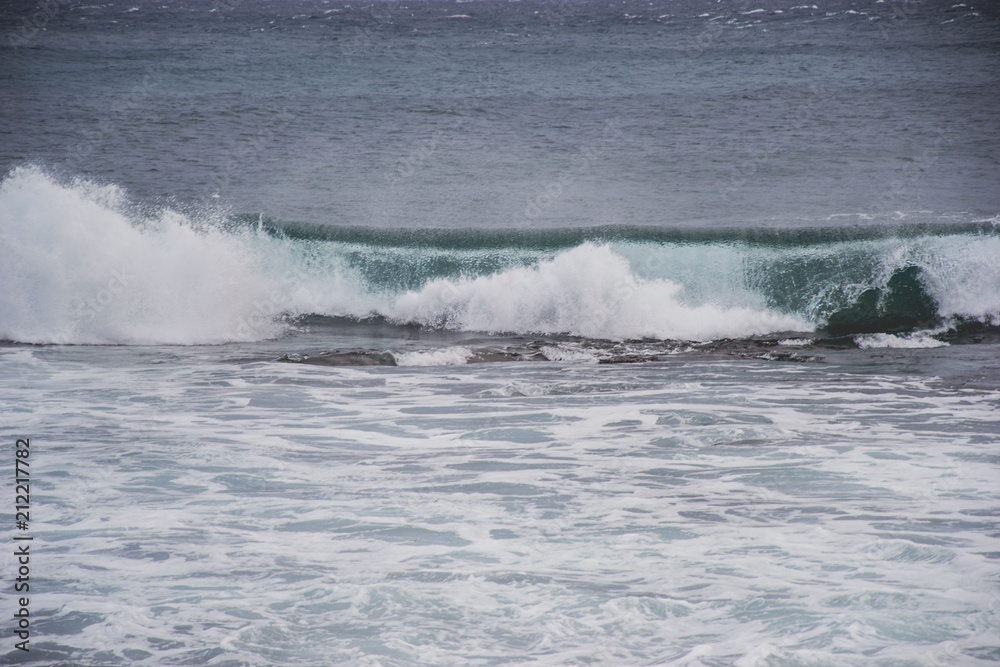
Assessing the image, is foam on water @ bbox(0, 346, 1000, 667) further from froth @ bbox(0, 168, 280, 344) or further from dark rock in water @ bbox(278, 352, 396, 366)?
froth @ bbox(0, 168, 280, 344)

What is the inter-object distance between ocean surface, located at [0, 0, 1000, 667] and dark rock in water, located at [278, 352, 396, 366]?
6cm

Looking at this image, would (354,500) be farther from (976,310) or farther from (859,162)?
(859,162)

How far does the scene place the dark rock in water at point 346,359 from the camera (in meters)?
9.41

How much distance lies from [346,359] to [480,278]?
3.73 m

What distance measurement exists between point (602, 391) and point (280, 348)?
14.8 feet

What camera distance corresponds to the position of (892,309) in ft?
38.0

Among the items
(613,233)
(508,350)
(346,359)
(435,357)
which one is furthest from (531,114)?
(346,359)

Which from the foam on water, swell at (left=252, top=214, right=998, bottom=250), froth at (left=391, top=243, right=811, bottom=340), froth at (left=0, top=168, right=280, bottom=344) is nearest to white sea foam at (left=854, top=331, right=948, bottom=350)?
froth at (left=391, top=243, right=811, bottom=340)

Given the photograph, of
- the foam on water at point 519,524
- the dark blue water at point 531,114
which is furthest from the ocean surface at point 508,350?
the dark blue water at point 531,114

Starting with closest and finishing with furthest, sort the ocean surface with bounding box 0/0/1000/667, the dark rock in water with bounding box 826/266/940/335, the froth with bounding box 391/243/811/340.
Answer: the ocean surface with bounding box 0/0/1000/667 → the dark rock in water with bounding box 826/266/940/335 → the froth with bounding box 391/243/811/340

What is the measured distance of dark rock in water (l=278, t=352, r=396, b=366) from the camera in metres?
9.41

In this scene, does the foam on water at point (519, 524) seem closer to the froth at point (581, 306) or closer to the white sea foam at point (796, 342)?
the white sea foam at point (796, 342)

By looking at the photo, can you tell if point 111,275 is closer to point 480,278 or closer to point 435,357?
point 480,278

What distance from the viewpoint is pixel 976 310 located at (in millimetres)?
11312
